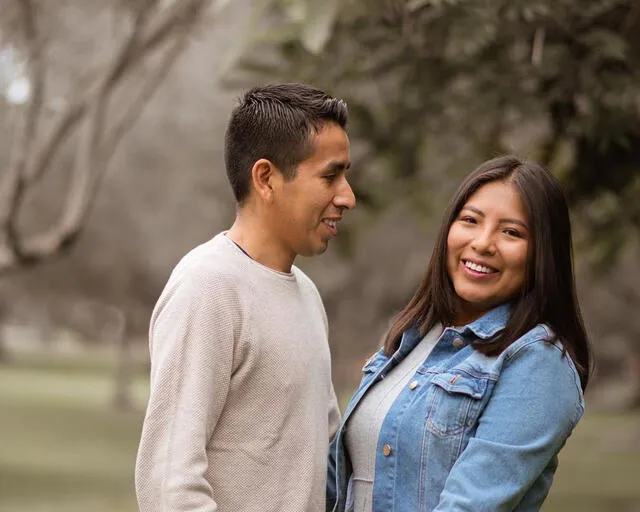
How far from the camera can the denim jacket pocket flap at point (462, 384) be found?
295cm

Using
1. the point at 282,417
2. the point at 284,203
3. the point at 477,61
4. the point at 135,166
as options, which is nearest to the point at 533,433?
the point at 282,417

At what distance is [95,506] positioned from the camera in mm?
16234

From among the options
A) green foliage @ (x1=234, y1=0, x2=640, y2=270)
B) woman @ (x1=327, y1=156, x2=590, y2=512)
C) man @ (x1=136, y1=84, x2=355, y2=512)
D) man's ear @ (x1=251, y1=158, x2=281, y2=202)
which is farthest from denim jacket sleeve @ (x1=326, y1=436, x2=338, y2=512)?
green foliage @ (x1=234, y1=0, x2=640, y2=270)

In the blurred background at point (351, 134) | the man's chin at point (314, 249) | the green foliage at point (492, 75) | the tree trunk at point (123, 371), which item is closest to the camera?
the man's chin at point (314, 249)

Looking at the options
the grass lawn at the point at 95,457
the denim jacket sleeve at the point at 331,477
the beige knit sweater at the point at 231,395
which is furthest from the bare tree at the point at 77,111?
the grass lawn at the point at 95,457

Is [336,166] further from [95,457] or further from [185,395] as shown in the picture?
[95,457]

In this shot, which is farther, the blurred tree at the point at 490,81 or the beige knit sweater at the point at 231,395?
the blurred tree at the point at 490,81

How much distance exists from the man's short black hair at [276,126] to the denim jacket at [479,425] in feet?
2.01

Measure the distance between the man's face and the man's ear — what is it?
0.02m

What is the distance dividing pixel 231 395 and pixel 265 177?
560 mm

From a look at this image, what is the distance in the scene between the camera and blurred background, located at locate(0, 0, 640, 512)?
5.18 metres

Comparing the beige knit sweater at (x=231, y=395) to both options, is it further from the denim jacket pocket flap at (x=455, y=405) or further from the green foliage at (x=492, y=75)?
the green foliage at (x=492, y=75)

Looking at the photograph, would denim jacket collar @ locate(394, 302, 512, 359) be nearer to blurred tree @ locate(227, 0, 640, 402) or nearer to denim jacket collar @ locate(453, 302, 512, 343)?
denim jacket collar @ locate(453, 302, 512, 343)

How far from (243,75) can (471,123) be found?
3.94 ft
